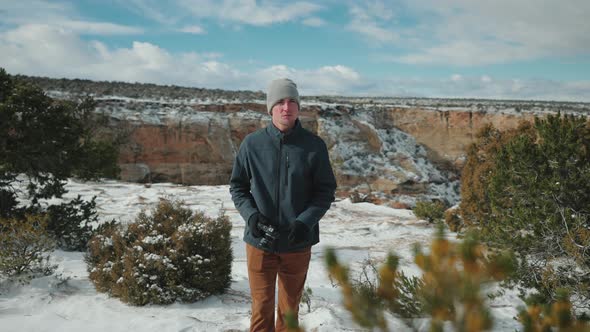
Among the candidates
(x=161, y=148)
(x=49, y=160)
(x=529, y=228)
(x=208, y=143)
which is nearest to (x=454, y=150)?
(x=208, y=143)

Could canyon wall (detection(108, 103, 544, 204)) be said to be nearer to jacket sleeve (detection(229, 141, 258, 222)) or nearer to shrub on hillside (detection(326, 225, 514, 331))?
jacket sleeve (detection(229, 141, 258, 222))

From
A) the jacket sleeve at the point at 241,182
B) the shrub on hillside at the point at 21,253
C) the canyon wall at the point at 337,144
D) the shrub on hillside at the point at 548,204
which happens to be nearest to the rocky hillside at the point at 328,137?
the canyon wall at the point at 337,144

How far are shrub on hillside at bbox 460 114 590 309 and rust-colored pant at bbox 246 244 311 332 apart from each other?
2.71 m

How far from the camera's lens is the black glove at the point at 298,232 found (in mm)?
2750

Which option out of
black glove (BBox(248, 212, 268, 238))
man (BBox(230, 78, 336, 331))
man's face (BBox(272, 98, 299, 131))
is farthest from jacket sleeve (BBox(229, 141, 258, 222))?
man's face (BBox(272, 98, 299, 131))

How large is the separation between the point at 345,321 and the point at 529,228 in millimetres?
2928

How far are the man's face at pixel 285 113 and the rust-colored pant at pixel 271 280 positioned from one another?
91 centimetres

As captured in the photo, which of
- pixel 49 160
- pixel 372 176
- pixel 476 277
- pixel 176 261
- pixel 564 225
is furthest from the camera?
pixel 372 176

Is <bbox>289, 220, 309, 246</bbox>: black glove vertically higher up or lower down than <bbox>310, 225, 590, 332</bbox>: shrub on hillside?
lower down

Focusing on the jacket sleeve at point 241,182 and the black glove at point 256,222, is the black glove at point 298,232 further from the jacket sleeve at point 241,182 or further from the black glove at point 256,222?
the jacket sleeve at point 241,182

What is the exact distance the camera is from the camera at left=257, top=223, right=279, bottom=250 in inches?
110

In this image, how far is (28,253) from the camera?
4.76 m

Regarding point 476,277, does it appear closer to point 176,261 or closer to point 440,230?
point 440,230

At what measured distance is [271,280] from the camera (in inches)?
120
